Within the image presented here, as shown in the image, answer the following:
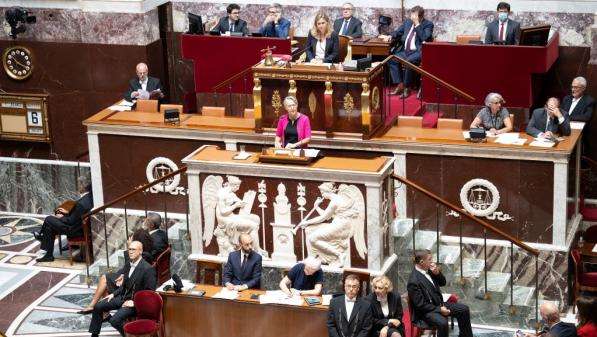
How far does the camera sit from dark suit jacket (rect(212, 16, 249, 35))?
17516 millimetres

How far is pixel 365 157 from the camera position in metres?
15.1

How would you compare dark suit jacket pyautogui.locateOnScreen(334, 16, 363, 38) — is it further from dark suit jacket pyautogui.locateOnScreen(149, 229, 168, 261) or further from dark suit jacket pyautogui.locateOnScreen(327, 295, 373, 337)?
dark suit jacket pyautogui.locateOnScreen(327, 295, 373, 337)

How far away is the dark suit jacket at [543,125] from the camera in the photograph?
14781mm

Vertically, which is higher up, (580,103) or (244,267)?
(580,103)

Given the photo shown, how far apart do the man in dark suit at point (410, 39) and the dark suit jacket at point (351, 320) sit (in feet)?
15.9

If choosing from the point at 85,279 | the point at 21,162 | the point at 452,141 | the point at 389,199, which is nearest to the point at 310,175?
the point at 389,199

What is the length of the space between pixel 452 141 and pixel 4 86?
6.96 m

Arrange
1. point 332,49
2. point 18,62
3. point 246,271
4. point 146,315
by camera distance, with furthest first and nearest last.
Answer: point 18,62
point 332,49
point 246,271
point 146,315

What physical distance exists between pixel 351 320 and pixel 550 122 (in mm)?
3629

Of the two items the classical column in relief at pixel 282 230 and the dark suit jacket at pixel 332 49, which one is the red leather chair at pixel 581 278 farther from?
the dark suit jacket at pixel 332 49

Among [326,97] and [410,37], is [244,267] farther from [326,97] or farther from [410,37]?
[410,37]

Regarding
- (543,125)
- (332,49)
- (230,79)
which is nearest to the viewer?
(543,125)

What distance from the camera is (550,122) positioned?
48.6ft

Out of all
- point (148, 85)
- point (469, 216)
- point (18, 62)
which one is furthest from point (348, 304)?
point (18, 62)
